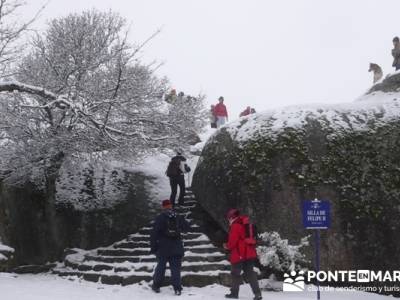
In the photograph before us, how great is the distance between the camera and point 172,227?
868cm

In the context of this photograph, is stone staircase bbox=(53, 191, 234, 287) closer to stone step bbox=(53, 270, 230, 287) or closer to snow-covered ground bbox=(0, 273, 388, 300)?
stone step bbox=(53, 270, 230, 287)

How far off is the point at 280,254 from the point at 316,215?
178 cm

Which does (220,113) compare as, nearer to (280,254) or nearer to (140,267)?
(140,267)

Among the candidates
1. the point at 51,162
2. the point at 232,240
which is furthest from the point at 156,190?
the point at 232,240

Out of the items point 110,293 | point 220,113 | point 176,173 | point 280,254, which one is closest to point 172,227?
point 110,293

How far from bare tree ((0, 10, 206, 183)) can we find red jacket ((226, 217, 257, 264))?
14.0 feet

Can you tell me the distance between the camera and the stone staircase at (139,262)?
9758 millimetres

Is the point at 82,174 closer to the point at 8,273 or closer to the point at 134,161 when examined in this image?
the point at 134,161

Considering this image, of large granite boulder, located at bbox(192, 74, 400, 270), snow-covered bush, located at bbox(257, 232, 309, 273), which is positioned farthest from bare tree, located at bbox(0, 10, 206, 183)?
snow-covered bush, located at bbox(257, 232, 309, 273)

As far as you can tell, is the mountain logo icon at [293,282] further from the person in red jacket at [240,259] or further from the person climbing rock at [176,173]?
the person climbing rock at [176,173]

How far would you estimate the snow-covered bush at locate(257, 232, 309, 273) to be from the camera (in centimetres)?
934

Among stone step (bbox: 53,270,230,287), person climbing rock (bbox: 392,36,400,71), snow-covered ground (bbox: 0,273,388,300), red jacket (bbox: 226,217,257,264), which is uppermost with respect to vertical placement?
person climbing rock (bbox: 392,36,400,71)

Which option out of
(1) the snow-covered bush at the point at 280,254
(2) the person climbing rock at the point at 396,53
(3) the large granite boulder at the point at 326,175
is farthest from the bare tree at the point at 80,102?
(2) the person climbing rock at the point at 396,53

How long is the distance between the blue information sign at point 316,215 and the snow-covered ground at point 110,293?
143cm
